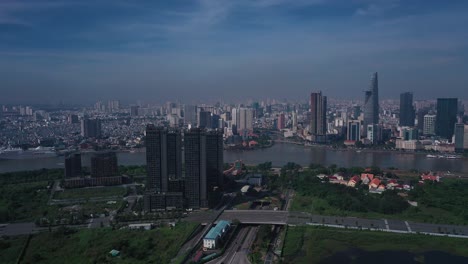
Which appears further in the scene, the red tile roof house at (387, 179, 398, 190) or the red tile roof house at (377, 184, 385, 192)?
the red tile roof house at (387, 179, 398, 190)

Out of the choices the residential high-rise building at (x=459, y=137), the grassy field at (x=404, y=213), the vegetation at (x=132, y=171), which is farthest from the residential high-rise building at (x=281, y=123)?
the grassy field at (x=404, y=213)

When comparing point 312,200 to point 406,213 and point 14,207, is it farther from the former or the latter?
point 14,207

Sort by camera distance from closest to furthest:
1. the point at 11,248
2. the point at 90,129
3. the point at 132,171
A: the point at 11,248
the point at 132,171
the point at 90,129

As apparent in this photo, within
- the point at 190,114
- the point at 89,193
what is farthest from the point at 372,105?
the point at 89,193

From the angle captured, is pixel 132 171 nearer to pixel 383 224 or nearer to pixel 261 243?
pixel 261 243

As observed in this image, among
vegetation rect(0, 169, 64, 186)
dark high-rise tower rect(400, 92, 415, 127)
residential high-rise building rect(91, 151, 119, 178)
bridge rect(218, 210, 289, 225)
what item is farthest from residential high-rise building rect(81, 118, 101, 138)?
dark high-rise tower rect(400, 92, 415, 127)

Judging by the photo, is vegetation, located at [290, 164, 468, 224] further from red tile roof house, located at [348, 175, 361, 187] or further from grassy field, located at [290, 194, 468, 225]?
red tile roof house, located at [348, 175, 361, 187]
